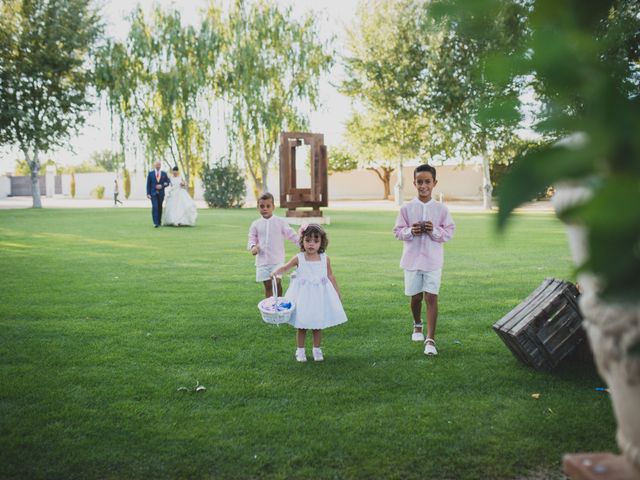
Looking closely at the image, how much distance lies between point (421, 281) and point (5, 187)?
2866 inches

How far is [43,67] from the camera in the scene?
31.0m

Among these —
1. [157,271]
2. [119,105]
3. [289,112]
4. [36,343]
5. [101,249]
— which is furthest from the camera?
[289,112]

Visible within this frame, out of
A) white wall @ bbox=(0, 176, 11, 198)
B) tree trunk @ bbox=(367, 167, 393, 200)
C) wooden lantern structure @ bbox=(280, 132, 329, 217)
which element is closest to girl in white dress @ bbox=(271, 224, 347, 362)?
wooden lantern structure @ bbox=(280, 132, 329, 217)

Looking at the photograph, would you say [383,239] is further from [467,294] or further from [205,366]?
[205,366]

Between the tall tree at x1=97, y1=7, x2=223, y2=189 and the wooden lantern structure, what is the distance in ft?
30.1

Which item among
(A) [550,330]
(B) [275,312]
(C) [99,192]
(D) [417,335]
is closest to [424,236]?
(D) [417,335]

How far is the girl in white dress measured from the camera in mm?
5242

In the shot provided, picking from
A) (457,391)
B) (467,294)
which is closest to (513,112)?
(457,391)

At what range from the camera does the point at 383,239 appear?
15.9 meters

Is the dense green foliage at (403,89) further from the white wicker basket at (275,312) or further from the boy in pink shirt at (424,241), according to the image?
the white wicker basket at (275,312)

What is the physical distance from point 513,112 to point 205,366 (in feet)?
14.6

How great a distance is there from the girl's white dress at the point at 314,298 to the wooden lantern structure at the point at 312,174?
15.2m

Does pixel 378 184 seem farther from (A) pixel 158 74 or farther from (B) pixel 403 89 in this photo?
(A) pixel 158 74

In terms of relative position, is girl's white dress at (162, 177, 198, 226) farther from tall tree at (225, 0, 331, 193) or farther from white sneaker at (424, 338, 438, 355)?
white sneaker at (424, 338, 438, 355)
